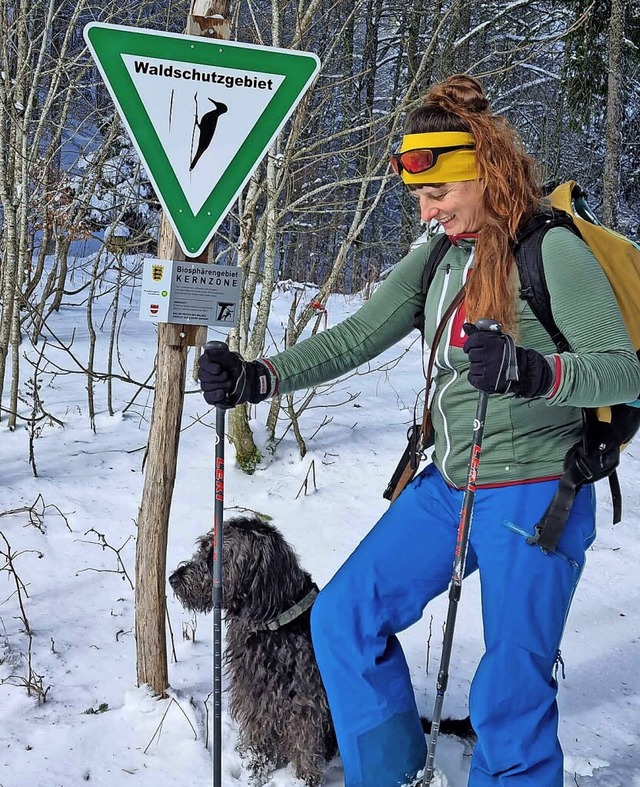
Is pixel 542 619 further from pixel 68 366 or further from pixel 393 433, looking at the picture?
pixel 68 366

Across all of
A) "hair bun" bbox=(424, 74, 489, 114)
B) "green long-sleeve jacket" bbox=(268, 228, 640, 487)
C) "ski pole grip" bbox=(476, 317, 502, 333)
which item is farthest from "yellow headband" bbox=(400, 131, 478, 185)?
"ski pole grip" bbox=(476, 317, 502, 333)

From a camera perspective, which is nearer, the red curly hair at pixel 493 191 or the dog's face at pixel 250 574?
the red curly hair at pixel 493 191

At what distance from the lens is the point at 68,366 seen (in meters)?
6.29

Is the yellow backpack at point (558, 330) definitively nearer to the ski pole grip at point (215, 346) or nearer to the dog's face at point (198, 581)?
the ski pole grip at point (215, 346)

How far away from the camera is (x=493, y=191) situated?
6.16 feet

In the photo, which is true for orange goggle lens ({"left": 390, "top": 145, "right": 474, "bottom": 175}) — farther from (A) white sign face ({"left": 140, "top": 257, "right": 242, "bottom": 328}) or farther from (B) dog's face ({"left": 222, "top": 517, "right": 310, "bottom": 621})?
(B) dog's face ({"left": 222, "top": 517, "right": 310, "bottom": 621})

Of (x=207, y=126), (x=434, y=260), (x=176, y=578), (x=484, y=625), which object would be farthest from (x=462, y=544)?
(x=207, y=126)

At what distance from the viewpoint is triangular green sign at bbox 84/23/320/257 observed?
6.76ft

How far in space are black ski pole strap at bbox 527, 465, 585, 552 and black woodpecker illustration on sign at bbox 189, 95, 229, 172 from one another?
1453mm

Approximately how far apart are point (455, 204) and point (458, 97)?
0.31m

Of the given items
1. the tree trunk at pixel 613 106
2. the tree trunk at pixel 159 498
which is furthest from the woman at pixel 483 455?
the tree trunk at pixel 613 106

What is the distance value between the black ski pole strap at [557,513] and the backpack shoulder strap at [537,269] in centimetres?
35

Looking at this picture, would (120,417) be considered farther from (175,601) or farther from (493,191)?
(493,191)

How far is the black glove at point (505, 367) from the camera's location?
1.55 meters
